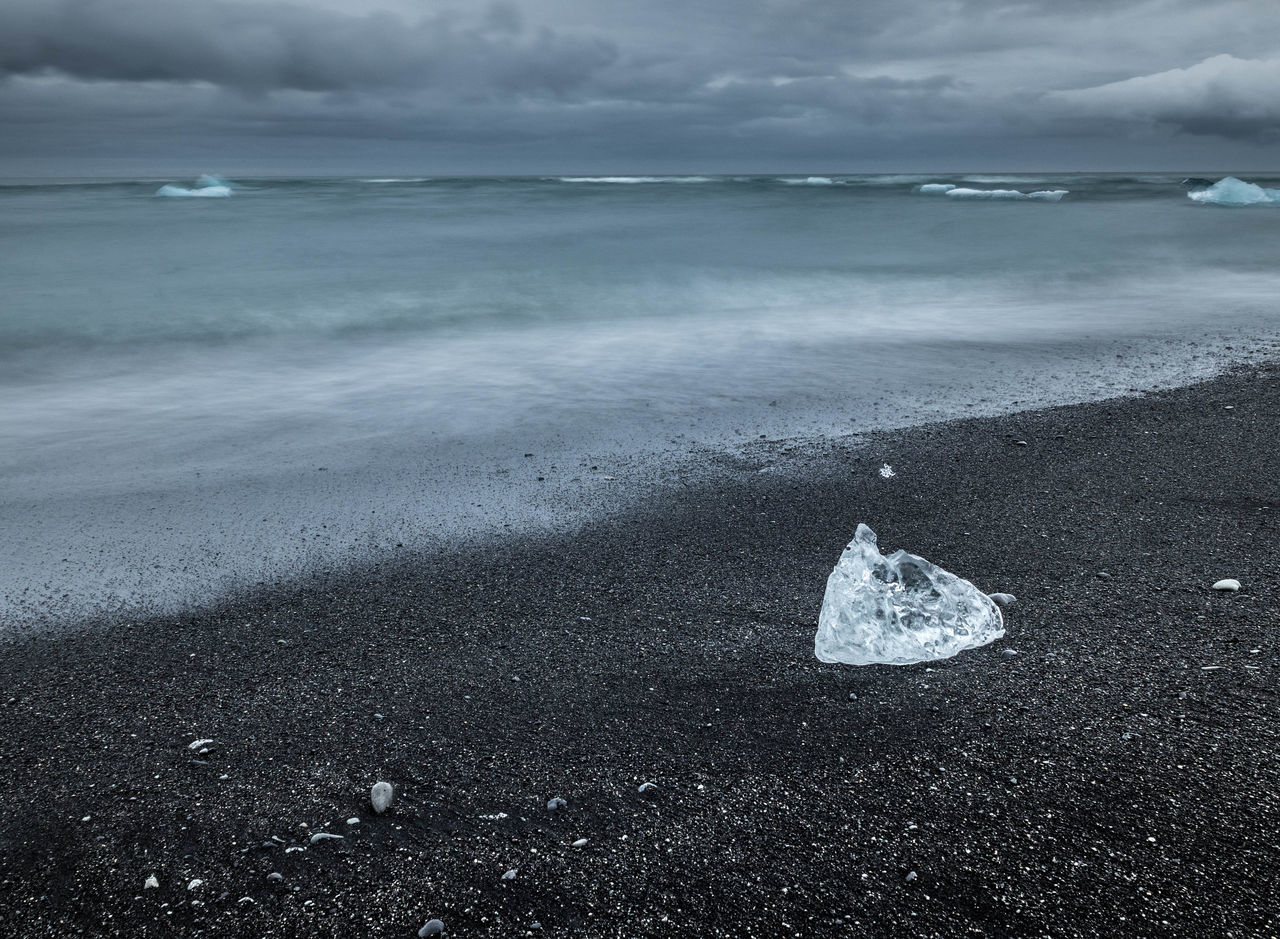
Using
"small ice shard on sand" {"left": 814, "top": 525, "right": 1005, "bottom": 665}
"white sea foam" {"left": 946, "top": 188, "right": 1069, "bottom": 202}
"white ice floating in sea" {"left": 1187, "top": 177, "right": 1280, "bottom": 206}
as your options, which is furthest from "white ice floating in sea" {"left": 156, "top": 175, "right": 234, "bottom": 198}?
"small ice shard on sand" {"left": 814, "top": 525, "right": 1005, "bottom": 665}

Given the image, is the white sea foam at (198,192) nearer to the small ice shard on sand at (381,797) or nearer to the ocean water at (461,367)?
the ocean water at (461,367)

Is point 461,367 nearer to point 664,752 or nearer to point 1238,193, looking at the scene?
point 664,752

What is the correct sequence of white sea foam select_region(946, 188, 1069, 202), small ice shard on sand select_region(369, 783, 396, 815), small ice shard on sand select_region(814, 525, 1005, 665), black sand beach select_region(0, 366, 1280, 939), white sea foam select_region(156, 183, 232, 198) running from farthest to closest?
1. white sea foam select_region(946, 188, 1069, 202)
2. white sea foam select_region(156, 183, 232, 198)
3. small ice shard on sand select_region(814, 525, 1005, 665)
4. small ice shard on sand select_region(369, 783, 396, 815)
5. black sand beach select_region(0, 366, 1280, 939)

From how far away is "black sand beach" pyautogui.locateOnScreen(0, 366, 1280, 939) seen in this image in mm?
1934

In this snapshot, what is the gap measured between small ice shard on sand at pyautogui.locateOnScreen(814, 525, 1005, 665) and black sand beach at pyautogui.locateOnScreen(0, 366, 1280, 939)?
0.09 m

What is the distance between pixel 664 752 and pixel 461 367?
6.84 metres

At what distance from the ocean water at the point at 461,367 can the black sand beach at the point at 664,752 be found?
2.63 ft

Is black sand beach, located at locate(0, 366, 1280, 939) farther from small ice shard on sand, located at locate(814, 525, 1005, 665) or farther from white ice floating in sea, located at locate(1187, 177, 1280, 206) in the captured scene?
white ice floating in sea, located at locate(1187, 177, 1280, 206)

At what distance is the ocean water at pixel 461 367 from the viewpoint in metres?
4.34

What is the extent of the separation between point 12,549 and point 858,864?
13.5 feet

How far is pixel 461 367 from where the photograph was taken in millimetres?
8727

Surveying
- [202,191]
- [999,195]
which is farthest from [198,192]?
[999,195]

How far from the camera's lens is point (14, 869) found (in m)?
2.05

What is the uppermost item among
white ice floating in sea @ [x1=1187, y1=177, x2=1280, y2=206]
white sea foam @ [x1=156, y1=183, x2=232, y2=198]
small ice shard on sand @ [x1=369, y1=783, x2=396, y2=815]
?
white ice floating in sea @ [x1=1187, y1=177, x2=1280, y2=206]
